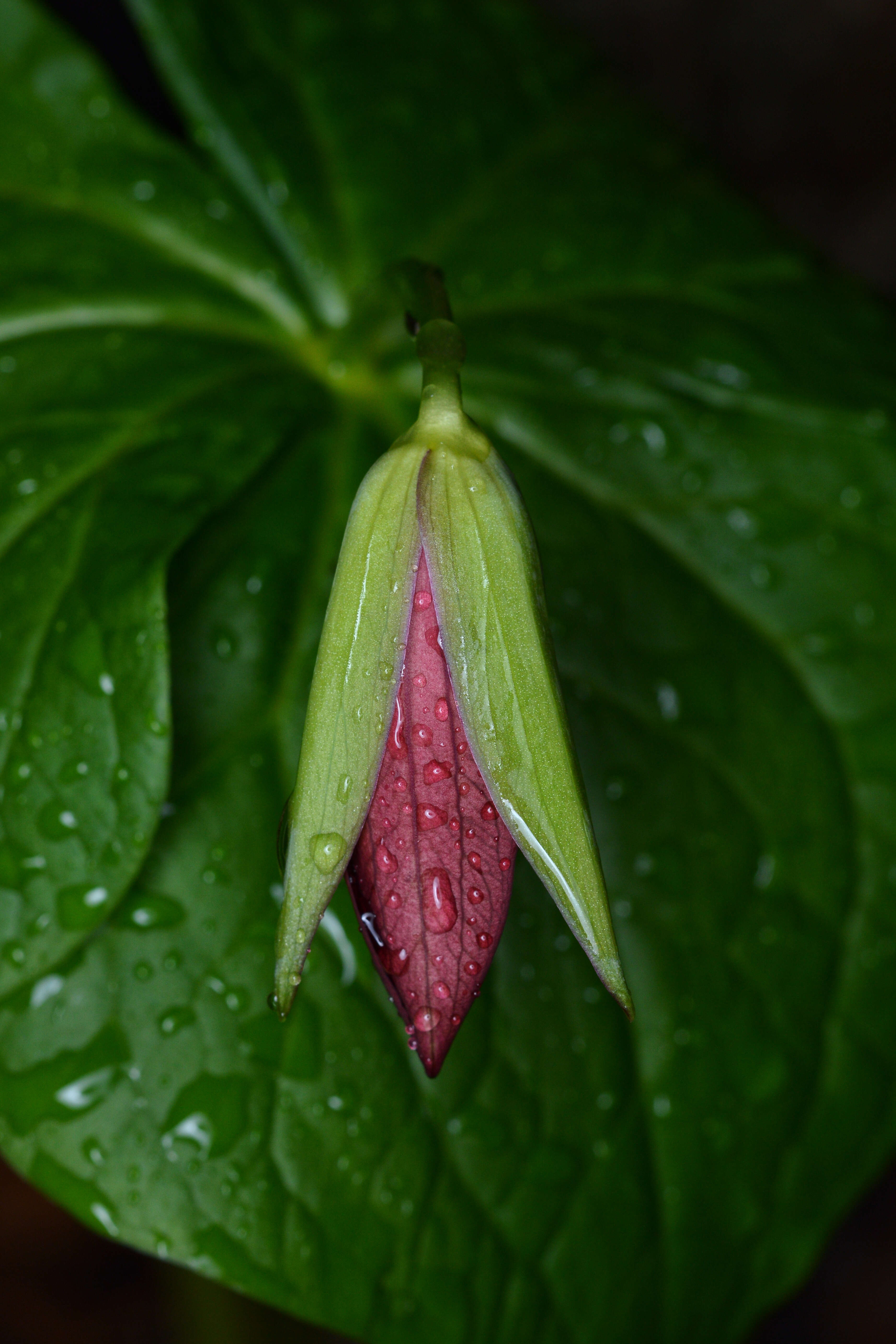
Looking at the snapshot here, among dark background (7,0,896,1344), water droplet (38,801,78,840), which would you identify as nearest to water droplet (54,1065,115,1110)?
water droplet (38,801,78,840)

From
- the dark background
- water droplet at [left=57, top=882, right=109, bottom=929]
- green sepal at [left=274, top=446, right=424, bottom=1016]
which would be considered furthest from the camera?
the dark background

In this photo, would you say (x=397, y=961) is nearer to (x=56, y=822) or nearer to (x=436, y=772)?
(x=436, y=772)

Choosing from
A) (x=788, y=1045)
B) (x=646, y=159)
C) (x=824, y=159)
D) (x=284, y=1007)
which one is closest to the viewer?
(x=284, y=1007)

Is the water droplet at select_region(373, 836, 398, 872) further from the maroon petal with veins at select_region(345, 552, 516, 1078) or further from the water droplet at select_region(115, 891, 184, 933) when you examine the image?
the water droplet at select_region(115, 891, 184, 933)

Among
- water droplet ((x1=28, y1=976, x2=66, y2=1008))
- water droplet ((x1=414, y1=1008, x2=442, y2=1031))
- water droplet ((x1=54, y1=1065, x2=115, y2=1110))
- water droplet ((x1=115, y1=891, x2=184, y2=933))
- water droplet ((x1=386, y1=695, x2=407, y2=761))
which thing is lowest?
water droplet ((x1=54, y1=1065, x2=115, y2=1110))

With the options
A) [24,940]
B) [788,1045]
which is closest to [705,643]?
[788,1045]

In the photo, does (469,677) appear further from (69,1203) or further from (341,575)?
(69,1203)

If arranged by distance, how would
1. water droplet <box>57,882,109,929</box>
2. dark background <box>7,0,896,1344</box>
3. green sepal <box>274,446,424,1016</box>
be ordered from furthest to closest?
dark background <box>7,0,896,1344</box>
water droplet <box>57,882,109,929</box>
green sepal <box>274,446,424,1016</box>
